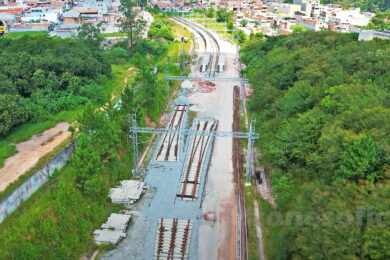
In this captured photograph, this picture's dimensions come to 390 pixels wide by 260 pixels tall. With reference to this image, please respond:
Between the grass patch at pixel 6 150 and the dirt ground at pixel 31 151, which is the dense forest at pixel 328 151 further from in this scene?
the grass patch at pixel 6 150

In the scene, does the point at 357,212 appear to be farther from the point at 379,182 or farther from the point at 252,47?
the point at 252,47

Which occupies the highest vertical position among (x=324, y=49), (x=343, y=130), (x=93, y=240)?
(x=324, y=49)

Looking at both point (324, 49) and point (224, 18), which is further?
point (224, 18)

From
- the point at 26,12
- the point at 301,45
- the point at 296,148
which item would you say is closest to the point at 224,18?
the point at 26,12

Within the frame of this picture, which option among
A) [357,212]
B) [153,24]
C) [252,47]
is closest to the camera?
[357,212]

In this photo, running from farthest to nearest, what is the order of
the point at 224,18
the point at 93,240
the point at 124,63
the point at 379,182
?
the point at 224,18 < the point at 124,63 < the point at 93,240 < the point at 379,182

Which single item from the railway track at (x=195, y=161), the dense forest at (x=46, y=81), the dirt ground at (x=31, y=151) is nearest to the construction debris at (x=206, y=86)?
the railway track at (x=195, y=161)

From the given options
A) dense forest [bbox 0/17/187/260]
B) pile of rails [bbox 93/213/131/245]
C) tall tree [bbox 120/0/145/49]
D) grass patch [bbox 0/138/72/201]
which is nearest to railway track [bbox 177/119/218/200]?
dense forest [bbox 0/17/187/260]
